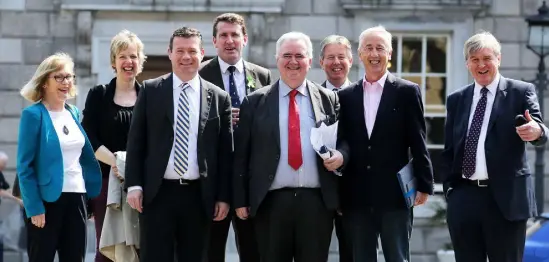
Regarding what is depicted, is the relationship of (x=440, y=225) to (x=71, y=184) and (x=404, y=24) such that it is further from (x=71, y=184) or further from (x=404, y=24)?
(x=71, y=184)

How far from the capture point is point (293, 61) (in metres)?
7.93

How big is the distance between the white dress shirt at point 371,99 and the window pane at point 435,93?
6.89m

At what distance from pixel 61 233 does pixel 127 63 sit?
142 centimetres

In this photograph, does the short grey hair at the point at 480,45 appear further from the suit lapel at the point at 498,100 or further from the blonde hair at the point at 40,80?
the blonde hair at the point at 40,80

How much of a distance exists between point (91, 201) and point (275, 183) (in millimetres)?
1798

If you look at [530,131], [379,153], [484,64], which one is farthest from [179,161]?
[530,131]

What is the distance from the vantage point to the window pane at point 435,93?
14883 mm

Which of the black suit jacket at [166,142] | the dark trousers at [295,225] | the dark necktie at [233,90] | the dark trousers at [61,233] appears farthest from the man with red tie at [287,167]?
the dark trousers at [61,233]

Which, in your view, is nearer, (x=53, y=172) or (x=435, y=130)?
(x=53, y=172)

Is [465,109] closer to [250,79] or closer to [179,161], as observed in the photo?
[250,79]

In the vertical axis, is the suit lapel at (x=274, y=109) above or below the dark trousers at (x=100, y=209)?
above

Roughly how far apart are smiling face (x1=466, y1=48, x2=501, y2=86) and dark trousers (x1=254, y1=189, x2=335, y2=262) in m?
1.35

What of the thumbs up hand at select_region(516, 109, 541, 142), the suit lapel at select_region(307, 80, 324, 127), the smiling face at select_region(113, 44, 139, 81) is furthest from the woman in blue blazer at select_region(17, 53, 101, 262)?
the thumbs up hand at select_region(516, 109, 541, 142)

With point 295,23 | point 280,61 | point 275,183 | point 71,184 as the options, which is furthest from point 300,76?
point 295,23
